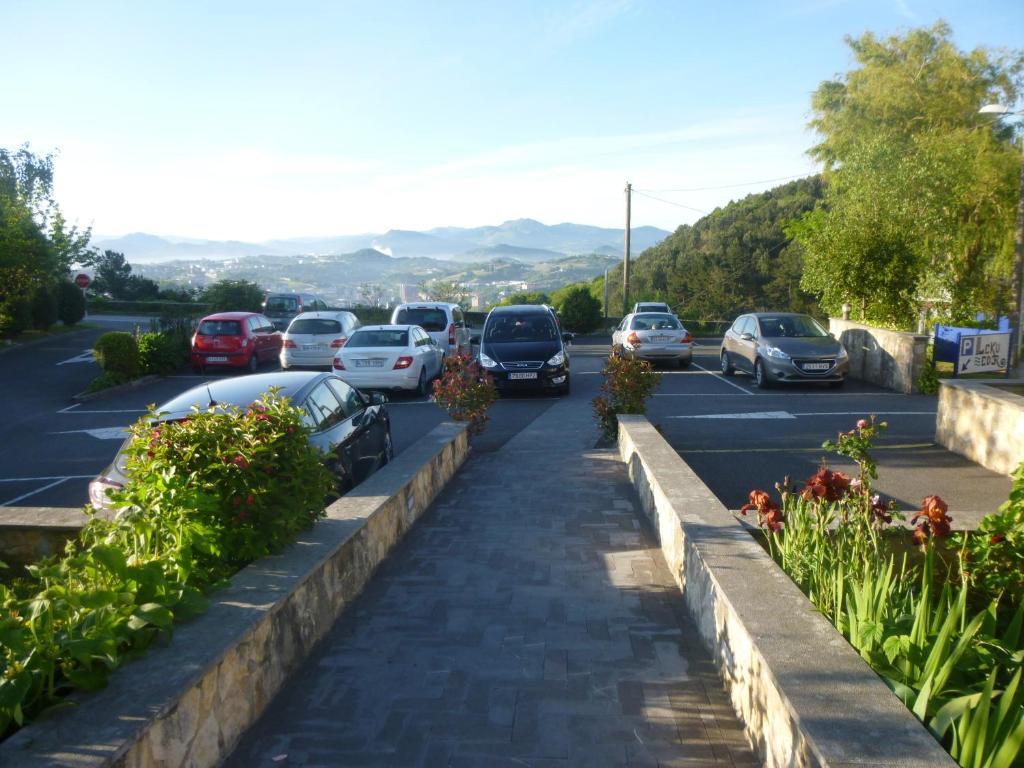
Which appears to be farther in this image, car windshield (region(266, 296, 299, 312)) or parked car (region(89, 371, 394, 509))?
car windshield (region(266, 296, 299, 312))

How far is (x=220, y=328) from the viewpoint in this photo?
21969mm

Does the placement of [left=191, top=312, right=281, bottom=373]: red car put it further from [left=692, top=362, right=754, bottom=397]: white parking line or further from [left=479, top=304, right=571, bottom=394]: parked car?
[left=692, top=362, right=754, bottom=397]: white parking line

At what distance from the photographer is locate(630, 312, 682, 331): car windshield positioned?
22766 millimetres

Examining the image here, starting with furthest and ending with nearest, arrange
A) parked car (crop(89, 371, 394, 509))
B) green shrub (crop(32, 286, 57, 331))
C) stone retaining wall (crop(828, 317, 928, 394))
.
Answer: green shrub (crop(32, 286, 57, 331)), stone retaining wall (crop(828, 317, 928, 394)), parked car (crop(89, 371, 394, 509))

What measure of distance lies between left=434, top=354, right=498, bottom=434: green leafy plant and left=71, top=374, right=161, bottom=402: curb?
10286mm

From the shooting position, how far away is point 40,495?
9.58m

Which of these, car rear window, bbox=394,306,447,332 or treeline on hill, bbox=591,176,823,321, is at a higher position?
treeline on hill, bbox=591,176,823,321

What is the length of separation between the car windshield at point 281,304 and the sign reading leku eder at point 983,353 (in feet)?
80.6

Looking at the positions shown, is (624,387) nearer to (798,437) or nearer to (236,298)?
(798,437)

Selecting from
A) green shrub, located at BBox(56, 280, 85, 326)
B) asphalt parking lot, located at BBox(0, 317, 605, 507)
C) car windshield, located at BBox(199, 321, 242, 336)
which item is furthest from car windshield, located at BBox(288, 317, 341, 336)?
green shrub, located at BBox(56, 280, 85, 326)

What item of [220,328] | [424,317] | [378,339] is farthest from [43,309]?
[378,339]

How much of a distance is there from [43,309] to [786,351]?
25006 millimetres

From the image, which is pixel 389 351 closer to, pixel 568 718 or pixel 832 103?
pixel 568 718

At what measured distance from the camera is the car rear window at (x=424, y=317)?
71.5 ft
